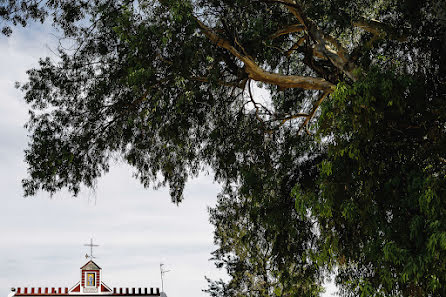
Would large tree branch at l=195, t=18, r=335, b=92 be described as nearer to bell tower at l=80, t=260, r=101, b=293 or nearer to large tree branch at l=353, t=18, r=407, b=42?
large tree branch at l=353, t=18, r=407, b=42

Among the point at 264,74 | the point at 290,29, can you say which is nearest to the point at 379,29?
the point at 290,29

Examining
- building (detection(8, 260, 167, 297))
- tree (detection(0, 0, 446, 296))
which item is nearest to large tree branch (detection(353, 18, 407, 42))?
tree (detection(0, 0, 446, 296))

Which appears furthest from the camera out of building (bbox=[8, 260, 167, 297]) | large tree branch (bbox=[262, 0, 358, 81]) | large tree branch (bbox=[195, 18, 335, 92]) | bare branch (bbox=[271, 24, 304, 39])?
building (bbox=[8, 260, 167, 297])

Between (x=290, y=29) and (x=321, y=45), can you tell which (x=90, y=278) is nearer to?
(x=290, y=29)

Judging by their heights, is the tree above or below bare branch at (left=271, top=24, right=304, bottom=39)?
below

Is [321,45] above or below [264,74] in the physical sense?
above

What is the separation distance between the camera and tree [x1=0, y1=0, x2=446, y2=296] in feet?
21.9

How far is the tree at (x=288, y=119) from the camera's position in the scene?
6.68 metres

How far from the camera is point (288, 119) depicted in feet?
41.0

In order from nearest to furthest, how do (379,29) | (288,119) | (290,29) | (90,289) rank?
(379,29)
(290,29)
(288,119)
(90,289)

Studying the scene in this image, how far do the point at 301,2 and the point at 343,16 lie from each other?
0.94 m

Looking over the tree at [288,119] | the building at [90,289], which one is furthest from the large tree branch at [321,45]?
the building at [90,289]

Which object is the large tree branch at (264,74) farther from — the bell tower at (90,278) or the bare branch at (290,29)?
the bell tower at (90,278)

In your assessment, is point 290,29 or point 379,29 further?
point 290,29
